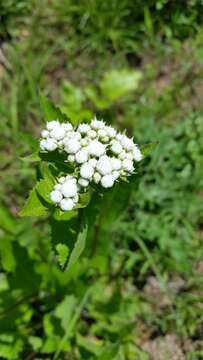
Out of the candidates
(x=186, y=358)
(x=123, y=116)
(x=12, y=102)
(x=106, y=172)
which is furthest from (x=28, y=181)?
(x=106, y=172)

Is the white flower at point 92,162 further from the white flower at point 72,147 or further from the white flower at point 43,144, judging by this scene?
the white flower at point 43,144

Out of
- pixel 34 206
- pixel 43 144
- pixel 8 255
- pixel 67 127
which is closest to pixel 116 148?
pixel 67 127

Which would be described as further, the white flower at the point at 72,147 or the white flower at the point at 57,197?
the white flower at the point at 72,147

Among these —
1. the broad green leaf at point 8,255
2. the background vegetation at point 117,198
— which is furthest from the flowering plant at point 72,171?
the broad green leaf at point 8,255

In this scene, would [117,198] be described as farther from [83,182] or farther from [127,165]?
[83,182]

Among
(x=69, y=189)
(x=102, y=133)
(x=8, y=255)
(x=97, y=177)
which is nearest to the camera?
(x=69, y=189)

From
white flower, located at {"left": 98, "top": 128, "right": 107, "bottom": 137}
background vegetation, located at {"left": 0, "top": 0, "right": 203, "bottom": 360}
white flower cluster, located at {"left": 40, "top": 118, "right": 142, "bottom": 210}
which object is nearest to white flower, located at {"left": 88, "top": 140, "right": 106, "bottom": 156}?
white flower cluster, located at {"left": 40, "top": 118, "right": 142, "bottom": 210}
